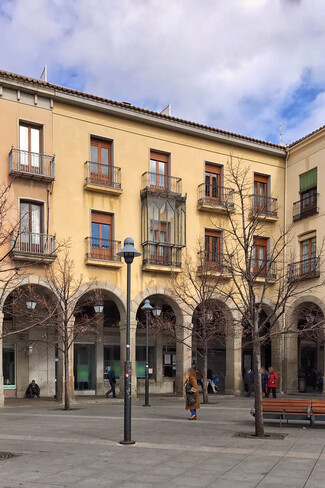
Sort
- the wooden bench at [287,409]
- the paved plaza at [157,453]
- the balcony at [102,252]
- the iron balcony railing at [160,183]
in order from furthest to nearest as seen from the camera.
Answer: the iron balcony railing at [160,183] → the balcony at [102,252] → the wooden bench at [287,409] → the paved plaza at [157,453]

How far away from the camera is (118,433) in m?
13.9

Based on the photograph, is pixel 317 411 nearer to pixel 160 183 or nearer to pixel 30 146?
pixel 160 183

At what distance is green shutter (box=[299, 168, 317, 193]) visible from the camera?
29.3 metres

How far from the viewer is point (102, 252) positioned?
25.8m

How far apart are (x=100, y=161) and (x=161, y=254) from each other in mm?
5170

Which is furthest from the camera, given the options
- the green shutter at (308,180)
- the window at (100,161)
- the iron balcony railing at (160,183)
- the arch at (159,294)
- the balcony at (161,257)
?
the green shutter at (308,180)

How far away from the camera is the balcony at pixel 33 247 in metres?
23.0

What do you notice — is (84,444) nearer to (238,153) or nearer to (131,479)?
(131,479)

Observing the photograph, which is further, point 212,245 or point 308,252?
point 308,252

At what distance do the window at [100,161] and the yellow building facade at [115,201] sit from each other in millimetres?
51

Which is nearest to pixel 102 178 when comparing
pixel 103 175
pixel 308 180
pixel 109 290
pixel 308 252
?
pixel 103 175

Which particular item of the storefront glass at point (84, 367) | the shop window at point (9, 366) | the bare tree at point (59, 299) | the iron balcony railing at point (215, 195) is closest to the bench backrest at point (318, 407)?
the bare tree at point (59, 299)

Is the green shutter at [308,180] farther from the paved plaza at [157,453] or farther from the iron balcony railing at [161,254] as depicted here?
the paved plaza at [157,453]

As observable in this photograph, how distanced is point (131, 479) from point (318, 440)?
5.83m
